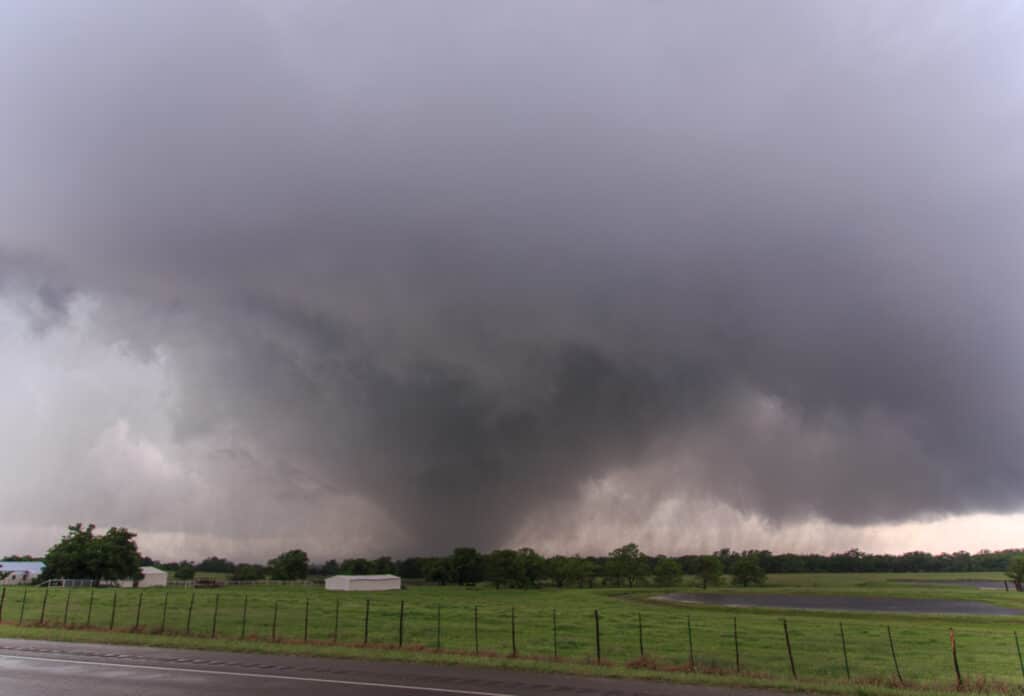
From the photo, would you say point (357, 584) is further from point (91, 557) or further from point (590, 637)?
point (590, 637)

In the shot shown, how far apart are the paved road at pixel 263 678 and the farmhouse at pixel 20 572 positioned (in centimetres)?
14039

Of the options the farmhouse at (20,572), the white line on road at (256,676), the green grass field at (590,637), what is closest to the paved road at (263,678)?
the white line on road at (256,676)

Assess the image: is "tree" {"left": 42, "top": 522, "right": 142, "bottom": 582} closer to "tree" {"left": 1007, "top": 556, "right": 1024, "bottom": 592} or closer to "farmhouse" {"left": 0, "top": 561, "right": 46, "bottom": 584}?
"farmhouse" {"left": 0, "top": 561, "right": 46, "bottom": 584}

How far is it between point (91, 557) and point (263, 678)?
429ft

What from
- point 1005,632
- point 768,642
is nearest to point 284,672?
point 768,642

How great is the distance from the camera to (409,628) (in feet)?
193

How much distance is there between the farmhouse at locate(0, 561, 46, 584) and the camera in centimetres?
15262

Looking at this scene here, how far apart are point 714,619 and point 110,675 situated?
217 feet

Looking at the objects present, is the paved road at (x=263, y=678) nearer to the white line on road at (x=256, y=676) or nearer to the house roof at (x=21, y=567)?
the white line on road at (x=256, y=676)

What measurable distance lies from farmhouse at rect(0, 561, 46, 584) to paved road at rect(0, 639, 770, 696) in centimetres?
14039

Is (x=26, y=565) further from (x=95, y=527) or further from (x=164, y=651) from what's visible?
(x=164, y=651)

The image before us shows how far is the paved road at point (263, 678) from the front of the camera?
23.2 metres

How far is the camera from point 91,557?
132 metres

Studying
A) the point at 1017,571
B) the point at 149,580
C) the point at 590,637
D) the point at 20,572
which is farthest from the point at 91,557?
the point at 1017,571
